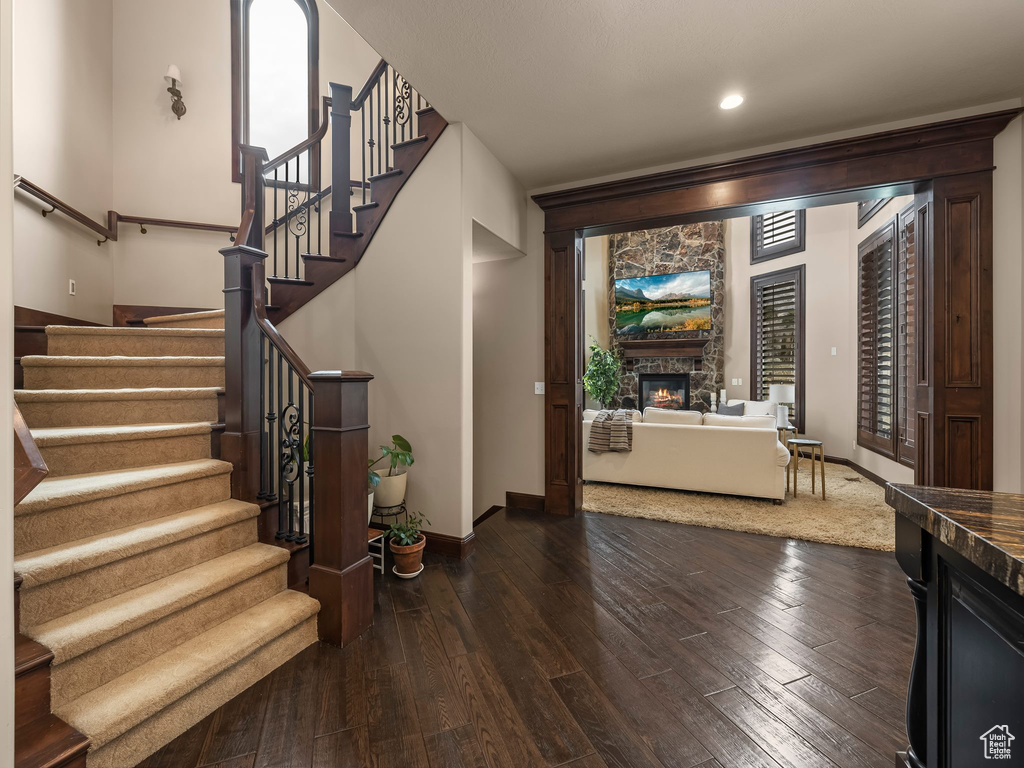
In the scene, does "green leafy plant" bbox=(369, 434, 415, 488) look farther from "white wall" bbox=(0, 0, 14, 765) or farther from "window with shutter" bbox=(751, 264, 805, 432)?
"window with shutter" bbox=(751, 264, 805, 432)

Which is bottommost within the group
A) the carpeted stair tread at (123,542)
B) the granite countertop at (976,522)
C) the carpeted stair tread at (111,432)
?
the carpeted stair tread at (123,542)

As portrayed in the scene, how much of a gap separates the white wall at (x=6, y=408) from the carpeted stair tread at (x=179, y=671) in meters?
0.26

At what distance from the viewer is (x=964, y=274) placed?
9.45 ft

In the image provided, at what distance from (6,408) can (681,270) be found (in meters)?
8.34

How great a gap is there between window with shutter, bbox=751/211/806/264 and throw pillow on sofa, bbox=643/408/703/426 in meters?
3.81

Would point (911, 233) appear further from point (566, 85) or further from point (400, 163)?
point (400, 163)

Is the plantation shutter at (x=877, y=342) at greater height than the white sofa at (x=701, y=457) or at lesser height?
greater

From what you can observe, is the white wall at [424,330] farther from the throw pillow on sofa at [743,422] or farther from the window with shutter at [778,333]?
the window with shutter at [778,333]

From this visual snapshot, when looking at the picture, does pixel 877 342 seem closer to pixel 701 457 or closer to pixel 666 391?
pixel 701 457

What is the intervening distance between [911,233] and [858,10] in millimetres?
3174

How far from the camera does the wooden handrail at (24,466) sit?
113cm

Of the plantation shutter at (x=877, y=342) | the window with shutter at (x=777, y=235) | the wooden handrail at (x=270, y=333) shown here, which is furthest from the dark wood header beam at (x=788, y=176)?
the window with shutter at (x=777, y=235)

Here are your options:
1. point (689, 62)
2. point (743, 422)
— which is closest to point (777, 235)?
point (743, 422)

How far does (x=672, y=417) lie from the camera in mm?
4664
